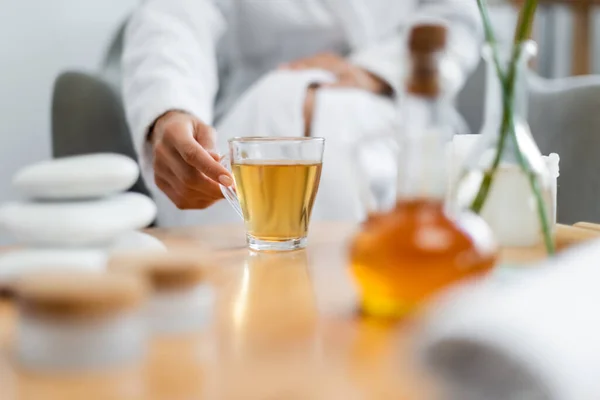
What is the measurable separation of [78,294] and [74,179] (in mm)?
183

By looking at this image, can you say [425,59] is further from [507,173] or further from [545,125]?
[545,125]

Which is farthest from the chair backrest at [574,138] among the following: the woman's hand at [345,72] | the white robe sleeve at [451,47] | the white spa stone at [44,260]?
the white spa stone at [44,260]

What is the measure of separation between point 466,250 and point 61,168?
11.2 inches

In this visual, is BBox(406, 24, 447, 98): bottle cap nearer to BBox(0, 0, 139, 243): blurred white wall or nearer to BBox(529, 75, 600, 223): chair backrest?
BBox(529, 75, 600, 223): chair backrest

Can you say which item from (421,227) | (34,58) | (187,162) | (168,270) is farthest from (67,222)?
(34,58)

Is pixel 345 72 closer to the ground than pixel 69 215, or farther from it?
farther from it

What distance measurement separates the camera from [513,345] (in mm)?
284

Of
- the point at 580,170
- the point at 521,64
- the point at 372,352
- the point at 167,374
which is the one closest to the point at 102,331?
the point at 167,374

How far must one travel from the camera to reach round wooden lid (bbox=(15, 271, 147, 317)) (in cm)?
35

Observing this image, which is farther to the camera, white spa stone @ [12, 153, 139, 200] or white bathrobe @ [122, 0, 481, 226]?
white bathrobe @ [122, 0, 481, 226]

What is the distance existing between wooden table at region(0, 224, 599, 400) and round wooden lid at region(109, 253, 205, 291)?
0.02 metres

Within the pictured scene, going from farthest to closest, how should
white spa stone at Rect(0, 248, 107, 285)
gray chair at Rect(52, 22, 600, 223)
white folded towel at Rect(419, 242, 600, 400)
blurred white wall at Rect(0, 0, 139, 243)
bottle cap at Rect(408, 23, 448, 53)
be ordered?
1. blurred white wall at Rect(0, 0, 139, 243)
2. gray chair at Rect(52, 22, 600, 223)
3. white spa stone at Rect(0, 248, 107, 285)
4. bottle cap at Rect(408, 23, 448, 53)
5. white folded towel at Rect(419, 242, 600, 400)

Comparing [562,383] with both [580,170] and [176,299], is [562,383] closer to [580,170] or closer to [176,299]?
[176,299]

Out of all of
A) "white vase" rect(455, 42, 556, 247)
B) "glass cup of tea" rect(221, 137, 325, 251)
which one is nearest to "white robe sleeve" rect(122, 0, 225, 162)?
"glass cup of tea" rect(221, 137, 325, 251)
